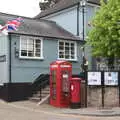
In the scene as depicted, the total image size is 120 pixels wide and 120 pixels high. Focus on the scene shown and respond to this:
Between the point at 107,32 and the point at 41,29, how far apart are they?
503 cm

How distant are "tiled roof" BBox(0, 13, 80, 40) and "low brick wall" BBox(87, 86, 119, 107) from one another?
22.9 ft

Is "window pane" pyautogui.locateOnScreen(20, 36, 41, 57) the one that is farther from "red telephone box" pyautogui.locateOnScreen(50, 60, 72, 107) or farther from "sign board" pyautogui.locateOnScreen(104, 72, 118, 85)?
"sign board" pyautogui.locateOnScreen(104, 72, 118, 85)

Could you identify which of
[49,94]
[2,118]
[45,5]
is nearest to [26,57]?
[49,94]

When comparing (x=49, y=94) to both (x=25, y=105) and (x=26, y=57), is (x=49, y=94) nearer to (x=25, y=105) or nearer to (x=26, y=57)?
(x=25, y=105)

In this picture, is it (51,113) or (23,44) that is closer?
(51,113)

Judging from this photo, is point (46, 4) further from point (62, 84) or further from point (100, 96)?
point (100, 96)

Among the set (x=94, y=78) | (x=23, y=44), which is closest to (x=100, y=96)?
(x=94, y=78)

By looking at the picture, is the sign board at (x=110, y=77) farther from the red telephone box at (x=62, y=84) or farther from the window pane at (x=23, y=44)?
the window pane at (x=23, y=44)

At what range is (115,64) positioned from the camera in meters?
30.9

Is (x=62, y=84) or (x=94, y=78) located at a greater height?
(x=94, y=78)

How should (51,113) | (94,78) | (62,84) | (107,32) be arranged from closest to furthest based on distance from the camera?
1. (51,113)
2. (94,78)
3. (62,84)
4. (107,32)

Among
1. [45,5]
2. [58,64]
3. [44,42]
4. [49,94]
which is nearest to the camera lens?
[58,64]

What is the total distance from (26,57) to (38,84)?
6.20 feet

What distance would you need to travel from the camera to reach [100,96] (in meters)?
21.9
